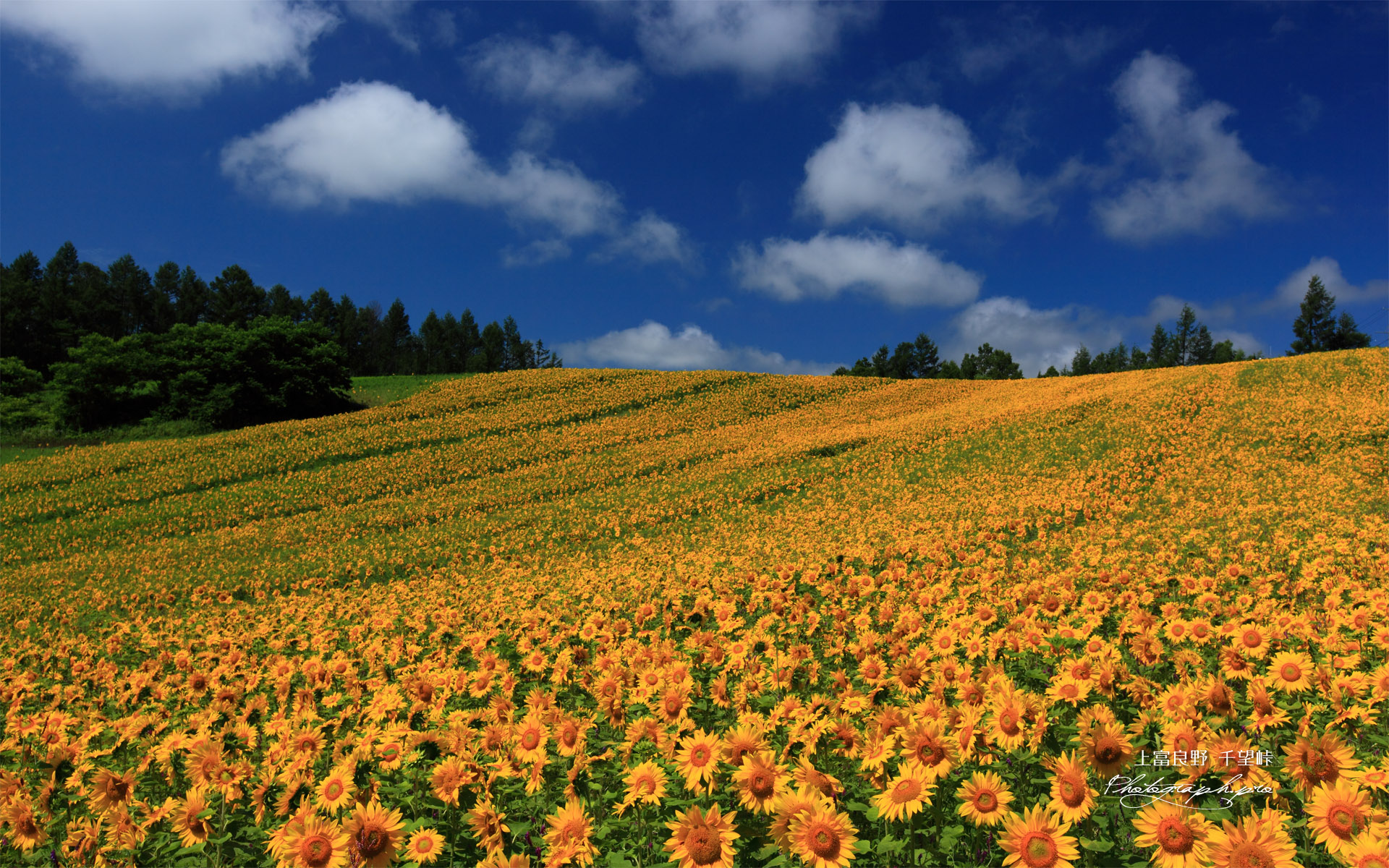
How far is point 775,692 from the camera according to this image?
180 inches

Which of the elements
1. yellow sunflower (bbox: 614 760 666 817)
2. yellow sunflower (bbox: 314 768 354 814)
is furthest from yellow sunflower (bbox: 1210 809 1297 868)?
yellow sunflower (bbox: 314 768 354 814)

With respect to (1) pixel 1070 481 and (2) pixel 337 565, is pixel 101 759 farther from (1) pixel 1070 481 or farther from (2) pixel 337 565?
(1) pixel 1070 481

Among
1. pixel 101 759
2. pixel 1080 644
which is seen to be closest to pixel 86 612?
pixel 101 759

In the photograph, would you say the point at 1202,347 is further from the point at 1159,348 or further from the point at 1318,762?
the point at 1318,762

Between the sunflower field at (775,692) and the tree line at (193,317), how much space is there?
195 ft

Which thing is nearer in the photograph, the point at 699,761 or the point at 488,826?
the point at 488,826

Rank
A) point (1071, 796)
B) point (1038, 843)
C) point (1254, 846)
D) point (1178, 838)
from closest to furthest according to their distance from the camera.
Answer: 1. point (1254, 846)
2. point (1178, 838)
3. point (1038, 843)
4. point (1071, 796)

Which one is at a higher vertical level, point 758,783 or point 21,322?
point 21,322

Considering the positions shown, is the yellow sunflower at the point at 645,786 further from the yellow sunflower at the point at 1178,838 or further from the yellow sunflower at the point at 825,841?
the yellow sunflower at the point at 1178,838

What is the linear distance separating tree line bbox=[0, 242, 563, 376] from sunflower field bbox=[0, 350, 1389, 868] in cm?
5947

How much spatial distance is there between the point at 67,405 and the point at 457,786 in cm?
5277

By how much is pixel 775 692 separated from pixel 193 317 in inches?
4155

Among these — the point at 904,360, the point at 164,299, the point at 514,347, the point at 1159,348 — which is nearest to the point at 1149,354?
the point at 1159,348

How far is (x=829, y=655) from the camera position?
18.6 ft
